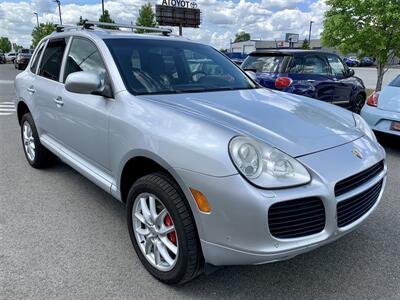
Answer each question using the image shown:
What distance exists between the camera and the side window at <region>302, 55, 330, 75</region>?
7164 millimetres

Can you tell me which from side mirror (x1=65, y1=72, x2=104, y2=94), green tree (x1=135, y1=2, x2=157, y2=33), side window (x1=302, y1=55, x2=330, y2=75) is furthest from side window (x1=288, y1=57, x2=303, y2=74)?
green tree (x1=135, y1=2, x2=157, y2=33)

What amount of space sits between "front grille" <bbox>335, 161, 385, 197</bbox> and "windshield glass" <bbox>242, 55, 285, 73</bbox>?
15.4 ft

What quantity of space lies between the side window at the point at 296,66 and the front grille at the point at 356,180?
15.1ft

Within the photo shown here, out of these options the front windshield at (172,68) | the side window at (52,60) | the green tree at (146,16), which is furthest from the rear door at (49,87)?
the green tree at (146,16)

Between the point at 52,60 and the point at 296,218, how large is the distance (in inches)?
131

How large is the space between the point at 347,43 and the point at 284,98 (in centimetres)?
851

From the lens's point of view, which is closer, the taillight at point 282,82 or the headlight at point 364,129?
the headlight at point 364,129

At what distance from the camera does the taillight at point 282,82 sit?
21.9 ft

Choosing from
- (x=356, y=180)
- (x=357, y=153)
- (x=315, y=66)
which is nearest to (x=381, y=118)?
(x=315, y=66)

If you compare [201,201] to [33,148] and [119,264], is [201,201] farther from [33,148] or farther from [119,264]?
[33,148]

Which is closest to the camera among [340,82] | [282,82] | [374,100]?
[374,100]

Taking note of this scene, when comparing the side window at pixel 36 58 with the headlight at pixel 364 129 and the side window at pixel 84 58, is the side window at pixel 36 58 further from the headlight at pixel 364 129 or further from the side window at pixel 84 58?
the headlight at pixel 364 129

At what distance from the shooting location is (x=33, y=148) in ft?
15.0

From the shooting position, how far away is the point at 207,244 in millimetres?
2062
